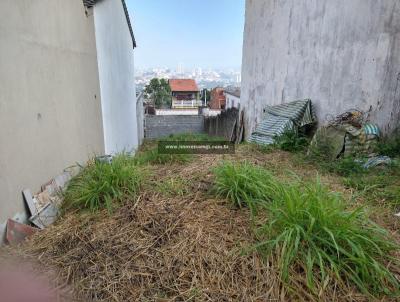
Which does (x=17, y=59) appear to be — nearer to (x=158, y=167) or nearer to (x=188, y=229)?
(x=158, y=167)

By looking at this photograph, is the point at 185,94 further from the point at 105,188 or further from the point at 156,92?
the point at 105,188

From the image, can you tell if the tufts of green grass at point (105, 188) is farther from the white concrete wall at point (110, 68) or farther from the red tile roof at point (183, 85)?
the red tile roof at point (183, 85)

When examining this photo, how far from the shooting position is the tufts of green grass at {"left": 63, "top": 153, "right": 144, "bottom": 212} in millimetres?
2221

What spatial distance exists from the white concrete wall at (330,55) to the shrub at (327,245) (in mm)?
2955

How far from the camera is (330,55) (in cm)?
475

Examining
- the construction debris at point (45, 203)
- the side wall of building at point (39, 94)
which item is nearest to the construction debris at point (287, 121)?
the side wall of building at point (39, 94)

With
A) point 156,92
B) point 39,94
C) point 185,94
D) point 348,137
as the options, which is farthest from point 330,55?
point 185,94

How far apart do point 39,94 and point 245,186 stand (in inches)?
87.0

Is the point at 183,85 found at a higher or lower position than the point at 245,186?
higher

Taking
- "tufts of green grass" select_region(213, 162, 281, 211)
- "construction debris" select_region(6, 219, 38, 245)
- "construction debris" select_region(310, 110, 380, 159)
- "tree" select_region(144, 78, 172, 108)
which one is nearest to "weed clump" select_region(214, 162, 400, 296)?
"tufts of green grass" select_region(213, 162, 281, 211)

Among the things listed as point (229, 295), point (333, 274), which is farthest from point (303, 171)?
point (229, 295)

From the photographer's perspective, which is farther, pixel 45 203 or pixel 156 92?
pixel 156 92

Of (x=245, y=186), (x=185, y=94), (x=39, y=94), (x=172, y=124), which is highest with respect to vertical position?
(x=185, y=94)

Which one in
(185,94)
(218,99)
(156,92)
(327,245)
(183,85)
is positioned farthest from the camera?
(183,85)
